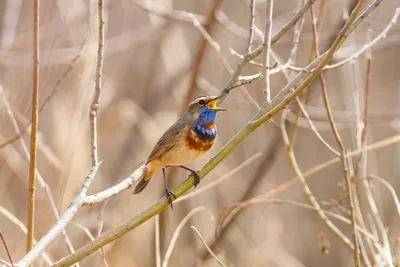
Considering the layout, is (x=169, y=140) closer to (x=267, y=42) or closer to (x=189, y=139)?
(x=189, y=139)

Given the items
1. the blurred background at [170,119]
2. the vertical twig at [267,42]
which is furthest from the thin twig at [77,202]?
the blurred background at [170,119]

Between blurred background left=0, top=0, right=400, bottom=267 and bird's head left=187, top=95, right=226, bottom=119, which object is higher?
blurred background left=0, top=0, right=400, bottom=267

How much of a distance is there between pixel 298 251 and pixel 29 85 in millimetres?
3535

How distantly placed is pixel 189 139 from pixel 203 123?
0.14 m

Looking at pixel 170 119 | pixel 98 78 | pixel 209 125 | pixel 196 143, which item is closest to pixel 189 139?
pixel 196 143

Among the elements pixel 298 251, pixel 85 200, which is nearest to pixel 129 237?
pixel 298 251

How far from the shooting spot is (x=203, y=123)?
11.6ft

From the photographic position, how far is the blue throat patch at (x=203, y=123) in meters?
3.50

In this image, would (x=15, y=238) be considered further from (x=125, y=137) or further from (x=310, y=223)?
(x=310, y=223)

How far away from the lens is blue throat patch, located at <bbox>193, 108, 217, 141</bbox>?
138 inches

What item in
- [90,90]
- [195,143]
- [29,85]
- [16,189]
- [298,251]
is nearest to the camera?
[195,143]

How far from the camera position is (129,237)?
5.67 metres

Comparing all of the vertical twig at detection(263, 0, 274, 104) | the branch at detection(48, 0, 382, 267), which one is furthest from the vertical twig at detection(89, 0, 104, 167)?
the vertical twig at detection(263, 0, 274, 104)

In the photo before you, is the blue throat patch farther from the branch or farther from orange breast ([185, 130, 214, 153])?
the branch
